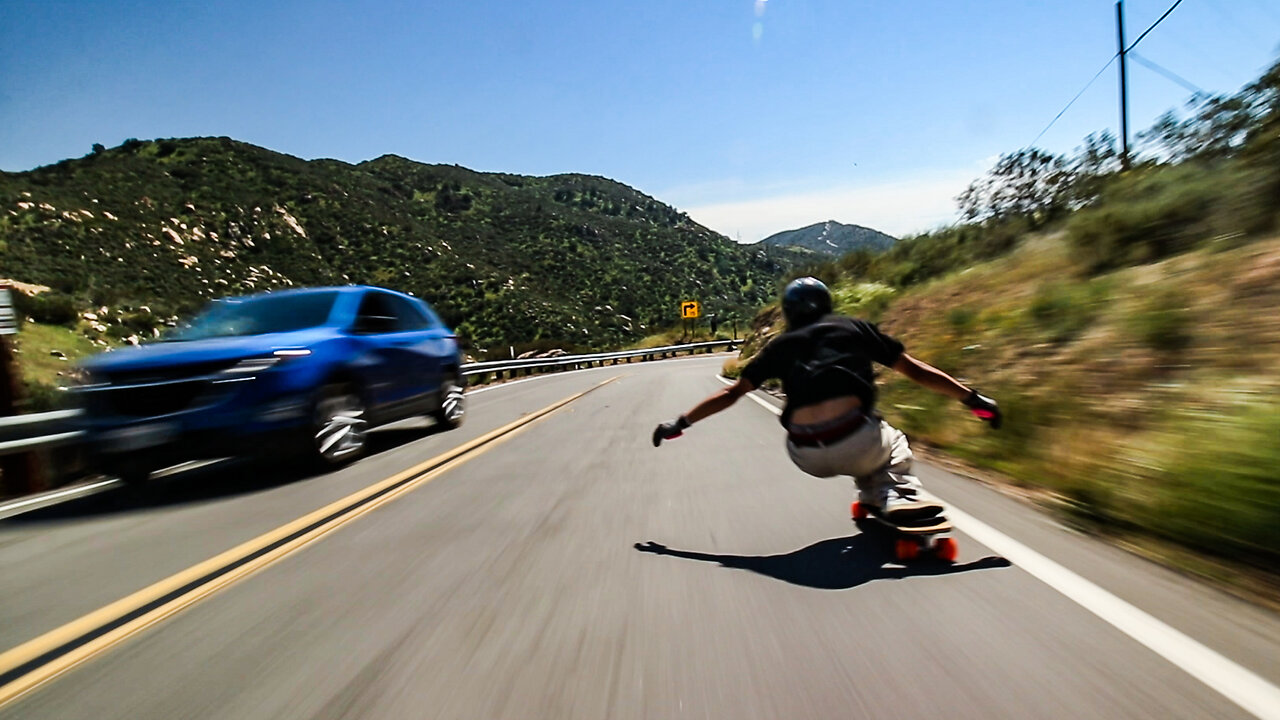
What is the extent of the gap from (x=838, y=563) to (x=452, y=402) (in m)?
8.11

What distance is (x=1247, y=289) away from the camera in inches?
288

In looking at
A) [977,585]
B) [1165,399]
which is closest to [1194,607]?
[977,585]

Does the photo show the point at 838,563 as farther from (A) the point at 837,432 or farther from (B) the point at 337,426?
(B) the point at 337,426

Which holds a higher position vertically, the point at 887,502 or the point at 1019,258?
the point at 1019,258

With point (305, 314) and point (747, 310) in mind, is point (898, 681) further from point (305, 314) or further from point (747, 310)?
point (747, 310)

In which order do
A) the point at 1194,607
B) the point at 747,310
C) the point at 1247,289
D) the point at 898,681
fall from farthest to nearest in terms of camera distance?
the point at 747,310 → the point at 1247,289 → the point at 1194,607 → the point at 898,681

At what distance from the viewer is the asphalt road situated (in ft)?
9.27

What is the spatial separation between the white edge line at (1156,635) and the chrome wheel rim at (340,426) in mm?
6063

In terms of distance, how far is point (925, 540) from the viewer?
4.28 meters

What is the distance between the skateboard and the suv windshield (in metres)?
6.39

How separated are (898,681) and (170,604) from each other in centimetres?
361

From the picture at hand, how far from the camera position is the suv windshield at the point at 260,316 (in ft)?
26.7

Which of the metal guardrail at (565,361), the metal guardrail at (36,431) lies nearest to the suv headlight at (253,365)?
the metal guardrail at (36,431)

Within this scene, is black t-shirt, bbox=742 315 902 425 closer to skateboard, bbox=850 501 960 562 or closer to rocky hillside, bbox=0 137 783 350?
skateboard, bbox=850 501 960 562
